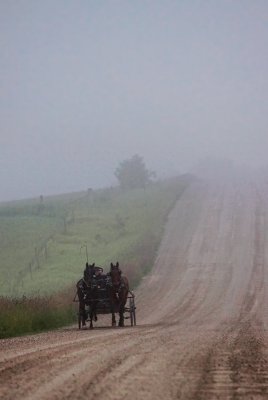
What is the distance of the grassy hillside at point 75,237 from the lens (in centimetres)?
3922

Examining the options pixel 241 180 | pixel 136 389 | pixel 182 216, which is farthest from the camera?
pixel 241 180

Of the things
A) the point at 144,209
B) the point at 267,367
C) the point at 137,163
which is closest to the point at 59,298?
the point at 267,367

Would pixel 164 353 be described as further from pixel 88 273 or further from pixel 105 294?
pixel 88 273

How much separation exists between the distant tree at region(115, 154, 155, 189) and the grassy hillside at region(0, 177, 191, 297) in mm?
16840

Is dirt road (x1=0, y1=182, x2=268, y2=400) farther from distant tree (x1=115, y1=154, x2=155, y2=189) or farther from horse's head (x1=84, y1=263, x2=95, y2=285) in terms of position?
distant tree (x1=115, y1=154, x2=155, y2=189)

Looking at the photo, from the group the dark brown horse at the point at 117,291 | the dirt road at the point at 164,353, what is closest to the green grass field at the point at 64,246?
the dirt road at the point at 164,353

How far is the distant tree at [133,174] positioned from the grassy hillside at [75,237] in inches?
663

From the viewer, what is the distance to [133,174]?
100 meters

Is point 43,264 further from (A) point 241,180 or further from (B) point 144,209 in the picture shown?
(A) point 241,180

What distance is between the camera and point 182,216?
57312 mm

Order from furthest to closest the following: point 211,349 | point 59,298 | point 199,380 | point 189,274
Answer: point 189,274 → point 59,298 → point 211,349 → point 199,380

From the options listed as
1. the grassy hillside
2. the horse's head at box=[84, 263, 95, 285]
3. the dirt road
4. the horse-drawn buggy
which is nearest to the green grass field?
the grassy hillside

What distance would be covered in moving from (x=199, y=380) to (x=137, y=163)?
93963 millimetres

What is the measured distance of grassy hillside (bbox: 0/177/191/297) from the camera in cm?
3922
